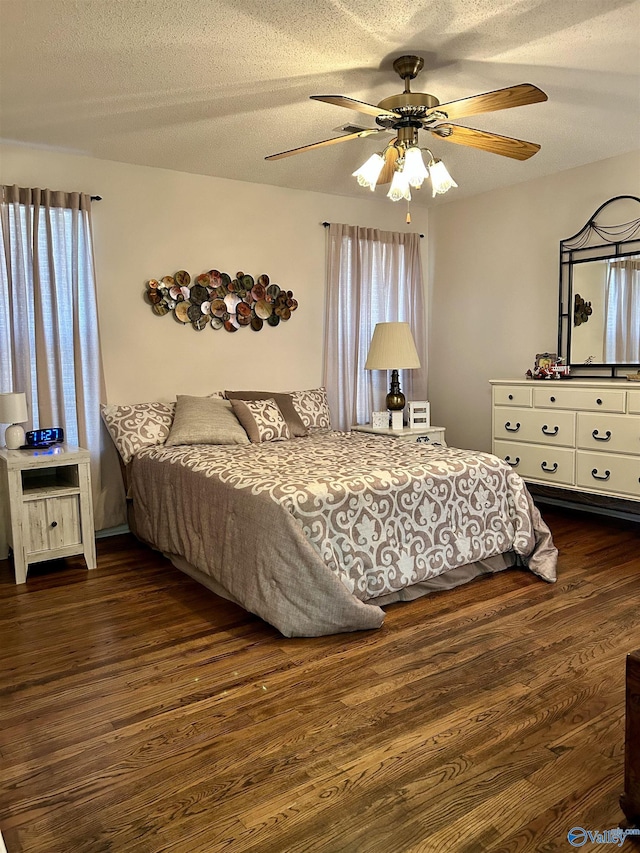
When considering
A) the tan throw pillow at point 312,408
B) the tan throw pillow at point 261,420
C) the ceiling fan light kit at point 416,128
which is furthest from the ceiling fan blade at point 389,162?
the tan throw pillow at point 312,408

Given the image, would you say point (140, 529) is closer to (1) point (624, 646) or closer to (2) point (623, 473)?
(1) point (624, 646)

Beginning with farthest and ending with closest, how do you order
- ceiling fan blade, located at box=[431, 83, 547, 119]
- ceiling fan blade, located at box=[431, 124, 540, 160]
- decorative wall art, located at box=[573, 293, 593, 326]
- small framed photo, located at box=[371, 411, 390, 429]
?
small framed photo, located at box=[371, 411, 390, 429]
decorative wall art, located at box=[573, 293, 593, 326]
ceiling fan blade, located at box=[431, 124, 540, 160]
ceiling fan blade, located at box=[431, 83, 547, 119]

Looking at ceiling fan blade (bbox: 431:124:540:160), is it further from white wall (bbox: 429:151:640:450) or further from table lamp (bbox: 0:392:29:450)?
table lamp (bbox: 0:392:29:450)

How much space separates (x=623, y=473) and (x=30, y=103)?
3.95 m

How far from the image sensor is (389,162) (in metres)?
3.11

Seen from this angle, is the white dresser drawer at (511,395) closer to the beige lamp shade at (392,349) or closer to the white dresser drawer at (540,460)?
the white dresser drawer at (540,460)

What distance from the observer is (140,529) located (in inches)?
157

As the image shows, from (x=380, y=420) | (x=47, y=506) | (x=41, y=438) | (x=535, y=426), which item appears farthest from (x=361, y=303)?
(x=47, y=506)

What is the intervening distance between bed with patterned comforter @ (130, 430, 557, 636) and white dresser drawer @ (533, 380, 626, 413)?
97 centimetres

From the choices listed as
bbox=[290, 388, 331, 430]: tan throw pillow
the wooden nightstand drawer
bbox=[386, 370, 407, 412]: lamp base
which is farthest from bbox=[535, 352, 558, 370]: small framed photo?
the wooden nightstand drawer

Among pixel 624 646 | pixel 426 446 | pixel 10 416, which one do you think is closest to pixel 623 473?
pixel 426 446

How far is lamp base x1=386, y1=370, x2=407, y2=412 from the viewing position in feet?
16.7

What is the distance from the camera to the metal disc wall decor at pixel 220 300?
14.5ft

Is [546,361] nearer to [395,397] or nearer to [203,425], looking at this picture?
[395,397]
